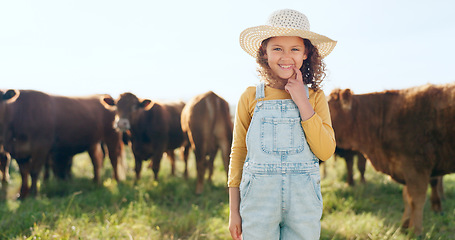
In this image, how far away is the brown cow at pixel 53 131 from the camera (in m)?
5.89

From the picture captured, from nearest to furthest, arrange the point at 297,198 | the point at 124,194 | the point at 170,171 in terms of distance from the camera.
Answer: the point at 297,198, the point at 124,194, the point at 170,171

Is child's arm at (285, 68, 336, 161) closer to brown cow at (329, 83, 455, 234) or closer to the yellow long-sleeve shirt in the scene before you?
the yellow long-sleeve shirt

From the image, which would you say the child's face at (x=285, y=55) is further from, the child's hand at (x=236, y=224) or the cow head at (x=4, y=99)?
the cow head at (x=4, y=99)

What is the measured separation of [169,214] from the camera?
4723 millimetres

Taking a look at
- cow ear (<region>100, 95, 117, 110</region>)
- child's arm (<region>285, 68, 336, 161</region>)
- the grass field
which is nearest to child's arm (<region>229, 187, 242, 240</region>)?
child's arm (<region>285, 68, 336, 161</region>)

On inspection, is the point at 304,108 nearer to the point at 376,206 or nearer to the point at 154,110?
the point at 376,206

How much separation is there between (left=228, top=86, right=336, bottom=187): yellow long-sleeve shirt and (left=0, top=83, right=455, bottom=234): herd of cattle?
2.70 metres

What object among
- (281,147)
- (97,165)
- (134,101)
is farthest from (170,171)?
(281,147)

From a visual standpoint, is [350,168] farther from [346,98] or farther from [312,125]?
[312,125]

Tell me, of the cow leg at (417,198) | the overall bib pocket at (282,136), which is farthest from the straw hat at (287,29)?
the cow leg at (417,198)

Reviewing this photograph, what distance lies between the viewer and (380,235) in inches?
142

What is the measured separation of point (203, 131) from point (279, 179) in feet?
14.1

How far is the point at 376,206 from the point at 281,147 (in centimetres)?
404

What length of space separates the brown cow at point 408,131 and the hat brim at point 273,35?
245 centimetres
